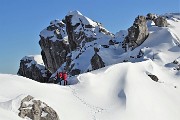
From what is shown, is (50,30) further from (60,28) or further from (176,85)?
(176,85)

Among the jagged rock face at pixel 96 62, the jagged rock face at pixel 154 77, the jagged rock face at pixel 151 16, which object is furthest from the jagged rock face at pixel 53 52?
the jagged rock face at pixel 154 77

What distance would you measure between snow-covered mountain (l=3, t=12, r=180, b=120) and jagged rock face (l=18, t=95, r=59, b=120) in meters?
0.51

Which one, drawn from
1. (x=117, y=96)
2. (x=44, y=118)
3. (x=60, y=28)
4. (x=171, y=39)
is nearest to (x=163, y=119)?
(x=117, y=96)

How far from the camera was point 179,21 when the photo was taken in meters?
61.5

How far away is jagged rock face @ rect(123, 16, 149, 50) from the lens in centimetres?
5219

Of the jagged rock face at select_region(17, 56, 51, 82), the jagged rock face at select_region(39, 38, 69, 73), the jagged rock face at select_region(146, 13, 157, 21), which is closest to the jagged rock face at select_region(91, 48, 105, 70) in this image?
the jagged rock face at select_region(146, 13, 157, 21)

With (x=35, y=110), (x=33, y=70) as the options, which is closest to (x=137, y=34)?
(x=35, y=110)

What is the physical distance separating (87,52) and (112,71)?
88.5 feet

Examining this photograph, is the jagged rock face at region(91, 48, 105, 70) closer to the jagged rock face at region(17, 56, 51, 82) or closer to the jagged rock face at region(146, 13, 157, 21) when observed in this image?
the jagged rock face at region(146, 13, 157, 21)

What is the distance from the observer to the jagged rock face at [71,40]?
207 feet

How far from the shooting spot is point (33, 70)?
3698 inches

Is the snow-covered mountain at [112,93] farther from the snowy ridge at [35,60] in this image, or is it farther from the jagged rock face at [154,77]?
the snowy ridge at [35,60]

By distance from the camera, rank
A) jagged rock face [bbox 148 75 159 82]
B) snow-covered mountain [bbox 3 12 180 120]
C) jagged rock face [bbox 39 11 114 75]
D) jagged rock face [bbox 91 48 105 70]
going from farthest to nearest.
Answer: jagged rock face [bbox 39 11 114 75]
jagged rock face [bbox 91 48 105 70]
jagged rock face [bbox 148 75 159 82]
snow-covered mountain [bbox 3 12 180 120]

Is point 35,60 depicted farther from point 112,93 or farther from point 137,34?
point 112,93
